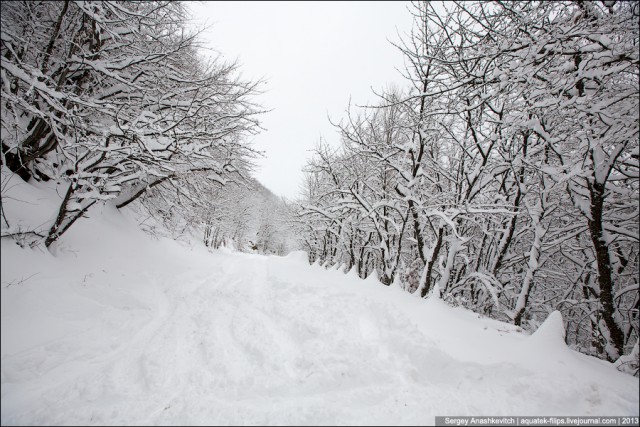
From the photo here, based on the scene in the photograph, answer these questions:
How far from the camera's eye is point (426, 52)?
5.39 m

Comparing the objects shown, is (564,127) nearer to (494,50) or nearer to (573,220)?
(573,220)

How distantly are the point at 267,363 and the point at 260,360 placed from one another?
0.47ft

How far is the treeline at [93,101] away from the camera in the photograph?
4277 mm

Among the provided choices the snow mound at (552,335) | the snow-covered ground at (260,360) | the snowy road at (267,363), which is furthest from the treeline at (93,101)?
the snow mound at (552,335)

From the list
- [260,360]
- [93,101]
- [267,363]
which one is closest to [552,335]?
[267,363]

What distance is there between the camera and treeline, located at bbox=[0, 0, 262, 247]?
4277 mm

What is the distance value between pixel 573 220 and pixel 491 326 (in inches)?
175

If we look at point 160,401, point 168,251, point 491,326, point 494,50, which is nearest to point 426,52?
point 494,50

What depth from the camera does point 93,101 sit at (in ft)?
16.3

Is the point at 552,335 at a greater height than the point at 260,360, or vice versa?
the point at 552,335

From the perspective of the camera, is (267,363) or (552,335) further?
(267,363)

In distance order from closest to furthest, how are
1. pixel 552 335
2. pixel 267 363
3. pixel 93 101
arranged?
pixel 552 335
pixel 267 363
pixel 93 101

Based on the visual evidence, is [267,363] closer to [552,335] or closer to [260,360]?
[260,360]

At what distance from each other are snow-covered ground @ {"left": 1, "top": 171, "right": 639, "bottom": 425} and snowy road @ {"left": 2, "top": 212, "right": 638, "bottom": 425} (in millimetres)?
15
